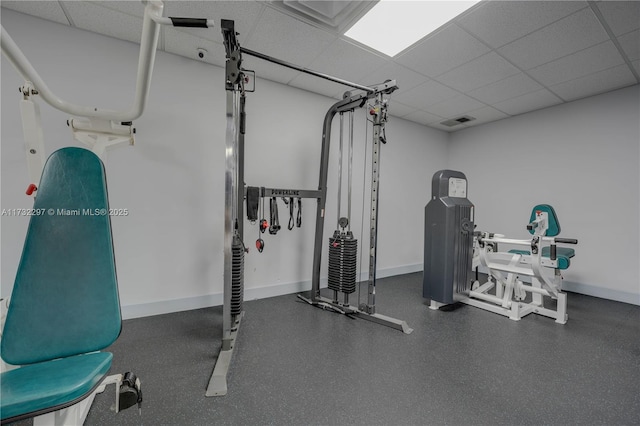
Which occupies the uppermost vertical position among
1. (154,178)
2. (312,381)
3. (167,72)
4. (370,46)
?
(370,46)

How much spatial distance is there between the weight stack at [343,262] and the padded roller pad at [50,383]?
2006mm

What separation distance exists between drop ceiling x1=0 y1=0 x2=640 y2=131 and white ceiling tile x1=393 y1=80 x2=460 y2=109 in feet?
0.08

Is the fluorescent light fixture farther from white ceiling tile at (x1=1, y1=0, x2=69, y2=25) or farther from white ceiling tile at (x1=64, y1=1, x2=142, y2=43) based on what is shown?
white ceiling tile at (x1=1, y1=0, x2=69, y2=25)

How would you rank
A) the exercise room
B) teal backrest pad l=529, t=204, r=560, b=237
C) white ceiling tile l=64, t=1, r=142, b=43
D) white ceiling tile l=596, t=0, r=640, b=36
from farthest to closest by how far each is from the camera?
1. teal backrest pad l=529, t=204, r=560, b=237
2. white ceiling tile l=64, t=1, r=142, b=43
3. white ceiling tile l=596, t=0, r=640, b=36
4. the exercise room

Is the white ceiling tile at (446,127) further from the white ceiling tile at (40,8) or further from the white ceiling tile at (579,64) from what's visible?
the white ceiling tile at (40,8)

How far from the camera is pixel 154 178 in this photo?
2643 mm

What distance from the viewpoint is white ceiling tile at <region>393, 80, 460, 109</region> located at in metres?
3.36

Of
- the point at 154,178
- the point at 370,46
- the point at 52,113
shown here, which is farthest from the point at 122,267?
the point at 370,46

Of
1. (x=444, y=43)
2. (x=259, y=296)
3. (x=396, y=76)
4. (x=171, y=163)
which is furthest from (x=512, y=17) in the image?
(x=259, y=296)

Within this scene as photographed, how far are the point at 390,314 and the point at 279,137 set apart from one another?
240cm

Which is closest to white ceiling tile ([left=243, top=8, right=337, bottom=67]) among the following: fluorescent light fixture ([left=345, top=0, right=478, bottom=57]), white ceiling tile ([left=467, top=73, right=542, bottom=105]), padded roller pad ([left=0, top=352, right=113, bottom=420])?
fluorescent light fixture ([left=345, top=0, right=478, bottom=57])

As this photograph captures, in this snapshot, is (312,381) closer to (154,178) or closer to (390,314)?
(390,314)

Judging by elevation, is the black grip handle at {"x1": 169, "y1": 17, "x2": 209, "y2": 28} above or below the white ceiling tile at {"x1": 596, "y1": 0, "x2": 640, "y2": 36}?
below

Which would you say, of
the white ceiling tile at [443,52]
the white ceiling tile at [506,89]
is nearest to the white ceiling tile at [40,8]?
the white ceiling tile at [443,52]
